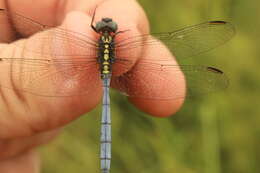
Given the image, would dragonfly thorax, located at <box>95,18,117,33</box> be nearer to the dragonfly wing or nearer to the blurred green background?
the dragonfly wing

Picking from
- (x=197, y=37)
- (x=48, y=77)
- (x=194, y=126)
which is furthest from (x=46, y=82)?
(x=194, y=126)

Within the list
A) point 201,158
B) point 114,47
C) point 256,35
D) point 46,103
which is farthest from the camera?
point 256,35

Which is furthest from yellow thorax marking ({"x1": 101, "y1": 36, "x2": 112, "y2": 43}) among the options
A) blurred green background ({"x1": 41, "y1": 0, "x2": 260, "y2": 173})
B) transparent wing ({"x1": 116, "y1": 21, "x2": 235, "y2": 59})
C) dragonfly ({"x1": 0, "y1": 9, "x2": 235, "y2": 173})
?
blurred green background ({"x1": 41, "y1": 0, "x2": 260, "y2": 173})

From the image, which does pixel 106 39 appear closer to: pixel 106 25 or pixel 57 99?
pixel 106 25

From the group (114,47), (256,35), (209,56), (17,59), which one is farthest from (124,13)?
(256,35)

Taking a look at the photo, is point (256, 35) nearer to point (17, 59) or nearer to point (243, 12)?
point (243, 12)

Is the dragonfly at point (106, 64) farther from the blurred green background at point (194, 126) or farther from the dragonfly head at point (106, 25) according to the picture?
the blurred green background at point (194, 126)
